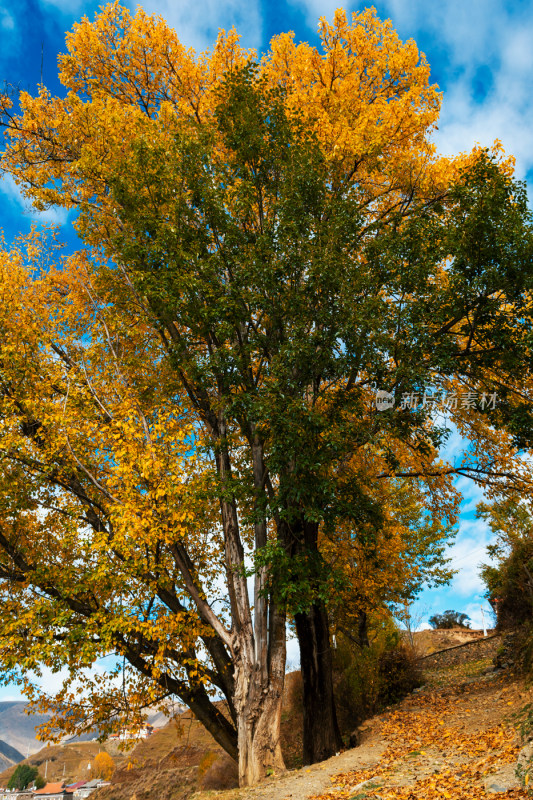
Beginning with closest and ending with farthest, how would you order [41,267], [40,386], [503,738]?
1. [503,738]
2. [40,386]
3. [41,267]

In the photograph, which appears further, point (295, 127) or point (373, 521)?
point (295, 127)

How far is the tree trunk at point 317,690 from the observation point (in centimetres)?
936

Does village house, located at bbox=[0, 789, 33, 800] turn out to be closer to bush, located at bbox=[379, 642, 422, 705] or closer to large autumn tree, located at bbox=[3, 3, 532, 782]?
bush, located at bbox=[379, 642, 422, 705]

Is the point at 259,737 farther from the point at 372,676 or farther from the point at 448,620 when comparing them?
→ the point at 448,620

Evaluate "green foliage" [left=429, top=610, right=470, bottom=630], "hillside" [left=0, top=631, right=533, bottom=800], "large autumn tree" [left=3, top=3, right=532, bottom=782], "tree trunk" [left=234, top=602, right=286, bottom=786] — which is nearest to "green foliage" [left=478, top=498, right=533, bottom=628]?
"hillside" [left=0, top=631, right=533, bottom=800]

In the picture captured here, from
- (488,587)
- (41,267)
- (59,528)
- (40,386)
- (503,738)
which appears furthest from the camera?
(488,587)

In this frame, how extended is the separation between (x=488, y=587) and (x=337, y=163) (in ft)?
60.7

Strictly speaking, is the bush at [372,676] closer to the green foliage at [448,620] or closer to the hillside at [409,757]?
the hillside at [409,757]

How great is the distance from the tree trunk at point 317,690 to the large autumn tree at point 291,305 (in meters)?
0.04

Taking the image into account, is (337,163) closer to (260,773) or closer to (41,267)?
(41,267)

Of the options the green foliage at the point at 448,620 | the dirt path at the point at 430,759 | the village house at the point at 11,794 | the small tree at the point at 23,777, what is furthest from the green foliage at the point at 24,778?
the dirt path at the point at 430,759

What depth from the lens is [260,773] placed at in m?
8.45

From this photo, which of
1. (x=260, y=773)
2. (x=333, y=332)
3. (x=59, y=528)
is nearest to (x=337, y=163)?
(x=333, y=332)

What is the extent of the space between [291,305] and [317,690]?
6998 millimetres
